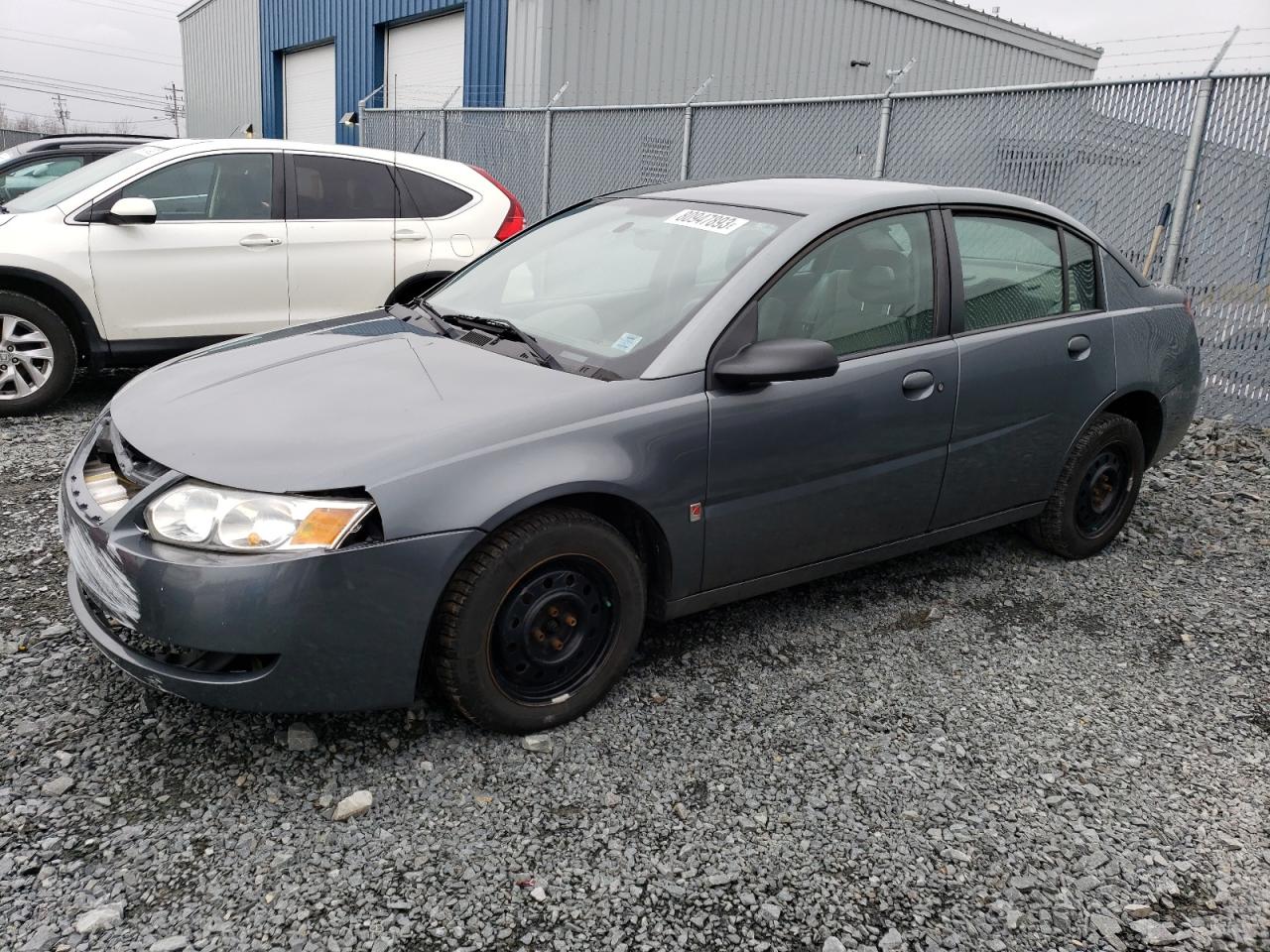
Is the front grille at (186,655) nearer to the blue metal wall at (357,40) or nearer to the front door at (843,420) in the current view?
the front door at (843,420)

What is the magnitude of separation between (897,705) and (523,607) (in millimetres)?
1303

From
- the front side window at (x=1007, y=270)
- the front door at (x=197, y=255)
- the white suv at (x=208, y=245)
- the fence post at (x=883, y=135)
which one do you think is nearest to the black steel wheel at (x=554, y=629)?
the front side window at (x=1007, y=270)

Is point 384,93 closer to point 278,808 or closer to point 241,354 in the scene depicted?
point 241,354

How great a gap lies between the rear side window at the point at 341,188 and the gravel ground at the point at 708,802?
356 centimetres

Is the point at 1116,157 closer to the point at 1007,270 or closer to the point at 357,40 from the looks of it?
the point at 1007,270

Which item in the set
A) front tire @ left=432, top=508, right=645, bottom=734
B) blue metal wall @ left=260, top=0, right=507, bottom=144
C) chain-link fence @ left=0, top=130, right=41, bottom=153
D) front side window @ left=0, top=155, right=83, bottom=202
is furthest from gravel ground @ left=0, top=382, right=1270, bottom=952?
chain-link fence @ left=0, top=130, right=41, bottom=153

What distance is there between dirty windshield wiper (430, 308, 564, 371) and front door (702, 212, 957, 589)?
53 centimetres

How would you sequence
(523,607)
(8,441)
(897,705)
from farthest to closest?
(8,441), (897,705), (523,607)

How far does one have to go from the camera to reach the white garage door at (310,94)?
19394 millimetres

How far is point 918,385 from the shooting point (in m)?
3.46

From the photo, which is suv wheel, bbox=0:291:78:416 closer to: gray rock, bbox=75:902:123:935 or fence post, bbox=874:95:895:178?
gray rock, bbox=75:902:123:935

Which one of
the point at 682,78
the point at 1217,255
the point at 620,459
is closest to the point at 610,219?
the point at 620,459

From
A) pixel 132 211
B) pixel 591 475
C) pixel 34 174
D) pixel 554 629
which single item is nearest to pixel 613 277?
pixel 591 475

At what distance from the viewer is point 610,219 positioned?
380cm
